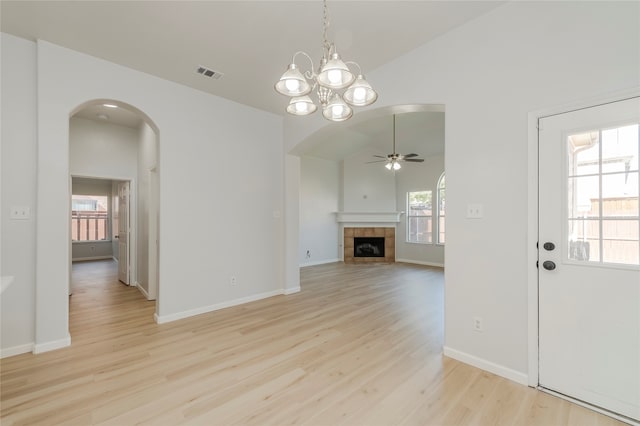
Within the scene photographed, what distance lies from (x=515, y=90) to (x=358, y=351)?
2.74 m

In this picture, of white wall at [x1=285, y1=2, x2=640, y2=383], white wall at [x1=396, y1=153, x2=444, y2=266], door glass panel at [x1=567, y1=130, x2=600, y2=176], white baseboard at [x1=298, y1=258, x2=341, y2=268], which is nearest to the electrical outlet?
white wall at [x1=285, y1=2, x2=640, y2=383]

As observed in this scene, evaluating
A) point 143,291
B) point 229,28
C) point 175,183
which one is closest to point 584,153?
point 229,28

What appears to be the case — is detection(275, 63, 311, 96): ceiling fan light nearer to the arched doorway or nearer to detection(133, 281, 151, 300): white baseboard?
the arched doorway

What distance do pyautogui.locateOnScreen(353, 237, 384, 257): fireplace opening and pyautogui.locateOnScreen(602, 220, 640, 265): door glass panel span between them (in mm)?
6454

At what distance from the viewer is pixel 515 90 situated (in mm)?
2256

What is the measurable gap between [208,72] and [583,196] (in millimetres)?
3929

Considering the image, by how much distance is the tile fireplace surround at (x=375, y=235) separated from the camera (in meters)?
8.18

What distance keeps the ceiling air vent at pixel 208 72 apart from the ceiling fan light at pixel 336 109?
2057 millimetres

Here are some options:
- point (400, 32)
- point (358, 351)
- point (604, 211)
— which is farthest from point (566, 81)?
point (358, 351)

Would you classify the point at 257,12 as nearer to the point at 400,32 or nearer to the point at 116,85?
the point at 400,32

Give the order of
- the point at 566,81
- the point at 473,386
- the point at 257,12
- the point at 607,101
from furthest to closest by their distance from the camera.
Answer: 1. the point at 257,12
2. the point at 473,386
3. the point at 566,81
4. the point at 607,101

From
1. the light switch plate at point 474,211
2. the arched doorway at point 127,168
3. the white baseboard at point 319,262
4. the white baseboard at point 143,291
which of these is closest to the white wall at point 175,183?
the arched doorway at point 127,168

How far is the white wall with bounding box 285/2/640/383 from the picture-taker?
1.91 m

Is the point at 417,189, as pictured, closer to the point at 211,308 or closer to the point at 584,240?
the point at 584,240
